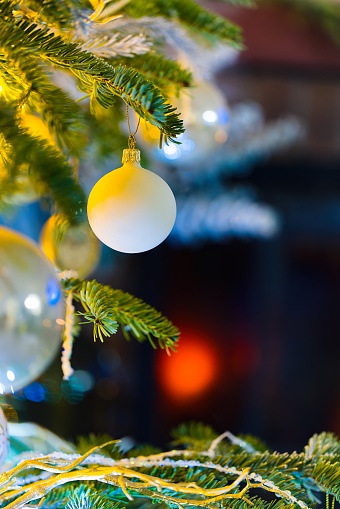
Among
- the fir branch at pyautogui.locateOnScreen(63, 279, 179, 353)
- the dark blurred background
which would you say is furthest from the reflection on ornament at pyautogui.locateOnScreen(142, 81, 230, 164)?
the dark blurred background

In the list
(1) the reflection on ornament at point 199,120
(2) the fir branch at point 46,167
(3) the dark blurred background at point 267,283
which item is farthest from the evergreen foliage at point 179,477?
(3) the dark blurred background at point 267,283

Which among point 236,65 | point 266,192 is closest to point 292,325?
point 266,192

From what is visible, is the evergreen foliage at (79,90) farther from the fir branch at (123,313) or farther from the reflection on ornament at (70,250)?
the reflection on ornament at (70,250)

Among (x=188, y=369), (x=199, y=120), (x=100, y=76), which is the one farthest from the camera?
(x=188, y=369)

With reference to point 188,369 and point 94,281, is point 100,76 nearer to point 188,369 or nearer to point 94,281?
point 94,281

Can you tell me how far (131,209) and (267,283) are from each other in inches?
42.0

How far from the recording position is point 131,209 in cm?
27

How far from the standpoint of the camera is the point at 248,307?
1.30 m

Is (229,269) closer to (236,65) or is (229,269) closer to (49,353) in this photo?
(236,65)

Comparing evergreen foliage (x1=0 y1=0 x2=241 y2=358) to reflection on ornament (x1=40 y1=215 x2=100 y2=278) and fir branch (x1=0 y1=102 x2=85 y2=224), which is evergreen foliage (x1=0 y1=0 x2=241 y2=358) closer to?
fir branch (x1=0 y1=102 x2=85 y2=224)

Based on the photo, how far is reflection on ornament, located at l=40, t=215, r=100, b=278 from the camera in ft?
1.63

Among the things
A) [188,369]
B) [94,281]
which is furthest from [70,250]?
[188,369]

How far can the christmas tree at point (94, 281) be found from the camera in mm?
259

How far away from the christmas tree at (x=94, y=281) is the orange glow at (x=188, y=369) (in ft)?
2.61
